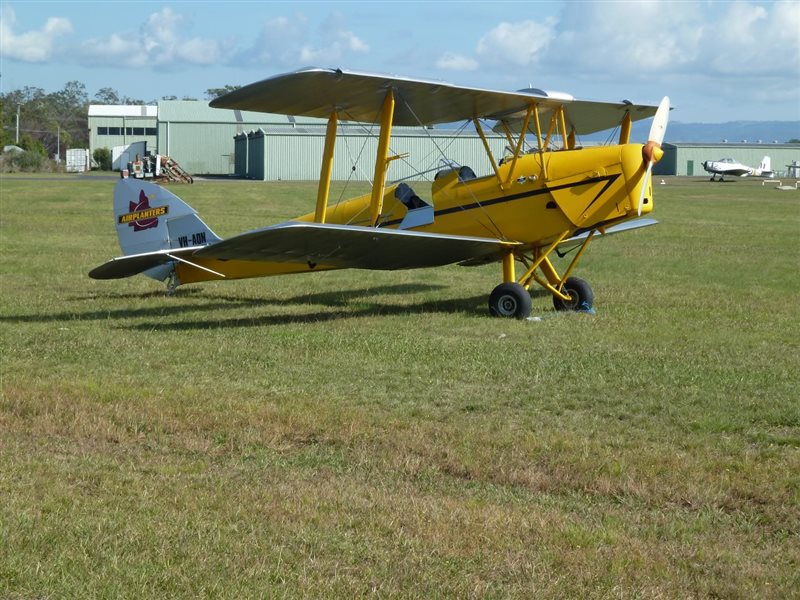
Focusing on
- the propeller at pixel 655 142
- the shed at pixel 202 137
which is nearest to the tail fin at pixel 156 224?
Result: the propeller at pixel 655 142

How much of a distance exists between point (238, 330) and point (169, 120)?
73088mm

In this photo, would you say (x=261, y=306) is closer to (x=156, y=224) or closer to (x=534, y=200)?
(x=156, y=224)

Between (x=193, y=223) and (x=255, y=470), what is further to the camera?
(x=193, y=223)

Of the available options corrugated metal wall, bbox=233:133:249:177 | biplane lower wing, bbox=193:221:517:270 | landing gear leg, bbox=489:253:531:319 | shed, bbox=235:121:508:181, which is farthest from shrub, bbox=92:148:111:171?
landing gear leg, bbox=489:253:531:319

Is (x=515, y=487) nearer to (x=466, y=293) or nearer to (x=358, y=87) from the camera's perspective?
(x=358, y=87)

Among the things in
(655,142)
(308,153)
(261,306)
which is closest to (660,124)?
(655,142)

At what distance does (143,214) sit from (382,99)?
3390 mm

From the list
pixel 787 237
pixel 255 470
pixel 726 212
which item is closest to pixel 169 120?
pixel 726 212

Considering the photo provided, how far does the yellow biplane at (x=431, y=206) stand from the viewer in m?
10.6

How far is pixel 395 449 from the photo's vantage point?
594 cm

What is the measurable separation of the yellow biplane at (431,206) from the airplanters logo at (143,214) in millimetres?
12

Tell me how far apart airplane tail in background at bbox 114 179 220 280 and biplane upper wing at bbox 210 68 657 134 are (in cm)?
173

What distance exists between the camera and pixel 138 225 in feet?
41.3

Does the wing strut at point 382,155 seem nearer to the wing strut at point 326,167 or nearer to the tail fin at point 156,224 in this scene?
the wing strut at point 326,167
